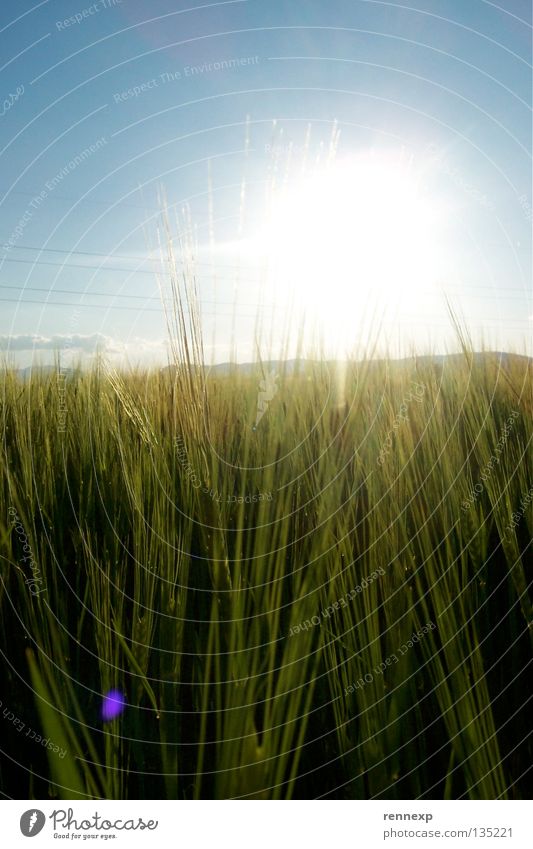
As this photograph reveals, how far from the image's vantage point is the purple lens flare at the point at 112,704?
30.5 inches

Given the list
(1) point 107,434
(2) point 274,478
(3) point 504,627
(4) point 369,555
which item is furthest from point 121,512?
(3) point 504,627

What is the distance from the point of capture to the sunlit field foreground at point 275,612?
2.49 ft

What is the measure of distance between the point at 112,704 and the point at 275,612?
258mm

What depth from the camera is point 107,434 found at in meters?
1.08

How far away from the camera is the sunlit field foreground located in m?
0.76

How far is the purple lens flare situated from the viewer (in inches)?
30.5

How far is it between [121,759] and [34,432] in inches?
26.0

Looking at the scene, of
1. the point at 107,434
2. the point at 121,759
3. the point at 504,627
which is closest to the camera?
the point at 121,759

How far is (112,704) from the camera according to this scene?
2.56 ft

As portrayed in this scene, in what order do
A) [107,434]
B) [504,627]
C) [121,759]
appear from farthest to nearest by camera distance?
[107,434]
[504,627]
[121,759]

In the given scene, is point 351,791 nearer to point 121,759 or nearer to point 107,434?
point 121,759
